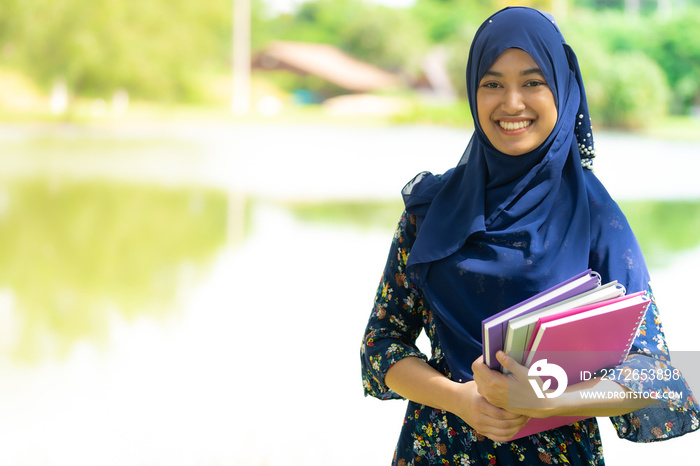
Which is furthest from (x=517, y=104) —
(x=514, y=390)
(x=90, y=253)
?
(x=90, y=253)

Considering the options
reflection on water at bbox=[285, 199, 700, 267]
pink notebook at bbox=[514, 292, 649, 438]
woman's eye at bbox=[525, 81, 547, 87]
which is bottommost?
pink notebook at bbox=[514, 292, 649, 438]

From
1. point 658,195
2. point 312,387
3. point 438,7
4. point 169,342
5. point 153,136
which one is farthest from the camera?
point 438,7

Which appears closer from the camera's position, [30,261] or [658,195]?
[30,261]

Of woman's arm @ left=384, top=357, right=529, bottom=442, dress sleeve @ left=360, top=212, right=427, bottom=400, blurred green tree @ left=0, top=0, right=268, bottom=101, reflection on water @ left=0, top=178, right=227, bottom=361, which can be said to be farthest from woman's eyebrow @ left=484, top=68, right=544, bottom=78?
blurred green tree @ left=0, top=0, right=268, bottom=101

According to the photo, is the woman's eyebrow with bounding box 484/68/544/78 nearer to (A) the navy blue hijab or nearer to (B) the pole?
(A) the navy blue hijab

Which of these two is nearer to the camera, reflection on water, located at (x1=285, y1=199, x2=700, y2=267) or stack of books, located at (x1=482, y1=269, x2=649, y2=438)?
stack of books, located at (x1=482, y1=269, x2=649, y2=438)

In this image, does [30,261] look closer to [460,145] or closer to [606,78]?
[460,145]

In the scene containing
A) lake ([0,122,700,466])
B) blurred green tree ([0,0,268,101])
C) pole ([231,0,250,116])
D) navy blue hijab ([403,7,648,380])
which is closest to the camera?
navy blue hijab ([403,7,648,380])

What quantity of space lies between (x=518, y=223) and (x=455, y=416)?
0.17 metres

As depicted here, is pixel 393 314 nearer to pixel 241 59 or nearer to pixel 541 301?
pixel 541 301

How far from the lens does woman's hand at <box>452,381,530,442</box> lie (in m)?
0.56

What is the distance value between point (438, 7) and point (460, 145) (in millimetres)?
1926

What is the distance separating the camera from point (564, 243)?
1.97ft

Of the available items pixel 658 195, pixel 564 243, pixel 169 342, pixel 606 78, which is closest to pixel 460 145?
pixel 606 78
